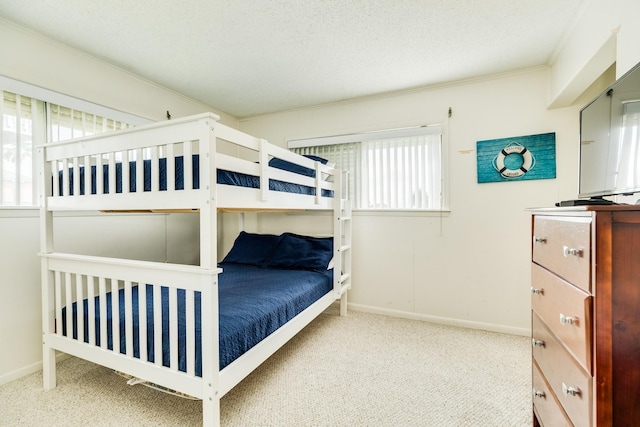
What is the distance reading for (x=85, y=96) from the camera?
2141mm

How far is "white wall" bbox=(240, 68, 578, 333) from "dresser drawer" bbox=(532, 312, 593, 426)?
4.46 feet

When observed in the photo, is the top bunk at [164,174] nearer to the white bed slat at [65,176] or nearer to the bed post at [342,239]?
the white bed slat at [65,176]

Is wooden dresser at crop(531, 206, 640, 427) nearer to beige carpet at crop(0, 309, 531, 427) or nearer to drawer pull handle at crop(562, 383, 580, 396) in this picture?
drawer pull handle at crop(562, 383, 580, 396)

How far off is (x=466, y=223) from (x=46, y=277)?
10.4ft

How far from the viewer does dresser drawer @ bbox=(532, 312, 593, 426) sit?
803 millimetres

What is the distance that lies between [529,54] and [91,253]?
3781 millimetres

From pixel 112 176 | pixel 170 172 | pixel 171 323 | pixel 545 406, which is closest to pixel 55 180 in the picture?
pixel 112 176

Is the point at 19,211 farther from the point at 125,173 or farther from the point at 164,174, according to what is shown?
the point at 164,174

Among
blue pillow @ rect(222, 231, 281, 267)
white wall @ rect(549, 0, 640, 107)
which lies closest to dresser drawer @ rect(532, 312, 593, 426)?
white wall @ rect(549, 0, 640, 107)

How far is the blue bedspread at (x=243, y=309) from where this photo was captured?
135cm

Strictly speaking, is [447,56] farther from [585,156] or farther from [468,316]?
[468,316]

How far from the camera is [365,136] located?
9.71 feet

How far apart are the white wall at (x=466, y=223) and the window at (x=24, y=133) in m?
2.43

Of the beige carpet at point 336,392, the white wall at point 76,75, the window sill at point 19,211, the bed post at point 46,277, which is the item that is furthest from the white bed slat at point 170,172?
the white wall at point 76,75
